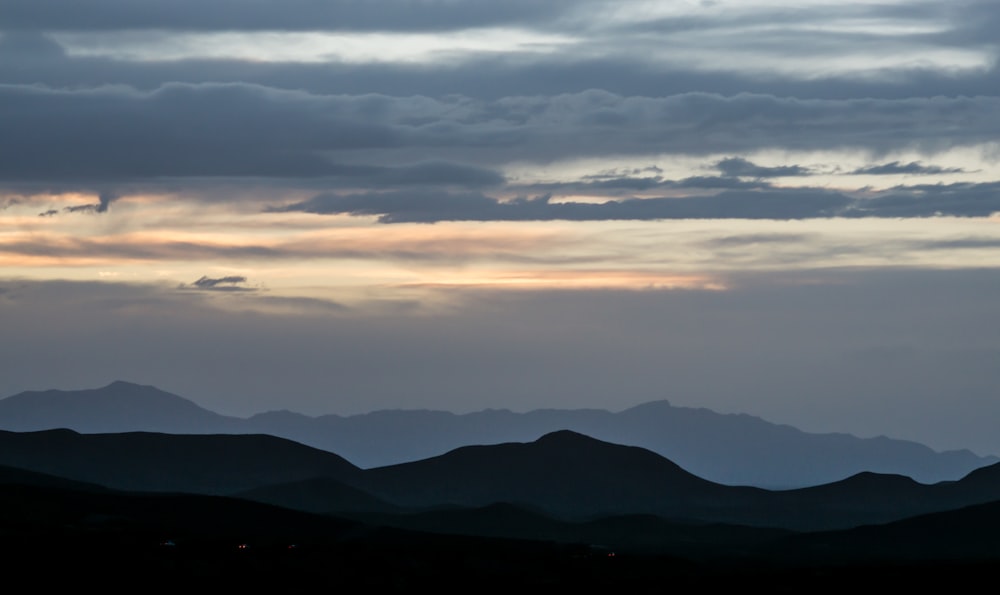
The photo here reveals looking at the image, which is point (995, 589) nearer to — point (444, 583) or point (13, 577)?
point (444, 583)

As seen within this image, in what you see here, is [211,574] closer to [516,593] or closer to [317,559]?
[317,559]

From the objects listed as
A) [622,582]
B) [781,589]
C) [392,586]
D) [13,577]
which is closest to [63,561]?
[13,577]

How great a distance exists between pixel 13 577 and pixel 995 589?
11161 centimetres

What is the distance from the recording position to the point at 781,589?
18788cm

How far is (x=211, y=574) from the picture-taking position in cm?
18175

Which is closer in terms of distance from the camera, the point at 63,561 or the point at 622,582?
the point at 63,561

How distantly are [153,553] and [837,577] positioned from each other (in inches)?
3347

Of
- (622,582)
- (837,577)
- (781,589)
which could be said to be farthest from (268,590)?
(837,577)

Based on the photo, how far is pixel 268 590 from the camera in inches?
6914

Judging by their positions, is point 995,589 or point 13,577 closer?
point 13,577

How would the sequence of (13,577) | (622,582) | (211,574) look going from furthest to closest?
(622,582) → (211,574) → (13,577)

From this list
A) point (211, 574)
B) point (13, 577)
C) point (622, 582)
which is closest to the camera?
point (13, 577)

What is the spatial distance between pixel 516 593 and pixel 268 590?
28.6 m

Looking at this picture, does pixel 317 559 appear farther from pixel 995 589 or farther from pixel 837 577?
pixel 995 589
